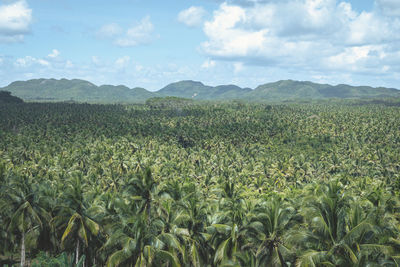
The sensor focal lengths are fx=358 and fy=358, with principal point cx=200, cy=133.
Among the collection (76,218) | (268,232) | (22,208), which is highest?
(268,232)

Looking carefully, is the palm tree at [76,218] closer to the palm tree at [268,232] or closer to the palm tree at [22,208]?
the palm tree at [22,208]

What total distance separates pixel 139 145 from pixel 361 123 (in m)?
92.8

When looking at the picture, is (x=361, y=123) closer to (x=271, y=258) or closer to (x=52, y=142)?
(x=52, y=142)

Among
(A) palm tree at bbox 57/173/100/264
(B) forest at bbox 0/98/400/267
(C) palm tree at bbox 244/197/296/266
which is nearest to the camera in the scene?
(B) forest at bbox 0/98/400/267

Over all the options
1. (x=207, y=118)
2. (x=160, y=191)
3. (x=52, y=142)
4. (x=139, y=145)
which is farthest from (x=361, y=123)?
(x=160, y=191)

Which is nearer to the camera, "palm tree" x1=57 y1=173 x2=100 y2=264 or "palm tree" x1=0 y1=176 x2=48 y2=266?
"palm tree" x1=57 y1=173 x2=100 y2=264

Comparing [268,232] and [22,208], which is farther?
[22,208]

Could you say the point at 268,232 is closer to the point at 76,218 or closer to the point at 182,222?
the point at 182,222

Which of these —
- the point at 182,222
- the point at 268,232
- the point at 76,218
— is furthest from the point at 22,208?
the point at 268,232

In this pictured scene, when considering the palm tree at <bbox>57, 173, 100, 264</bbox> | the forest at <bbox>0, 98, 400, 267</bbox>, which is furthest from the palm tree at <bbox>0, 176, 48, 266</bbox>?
the palm tree at <bbox>57, 173, 100, 264</bbox>

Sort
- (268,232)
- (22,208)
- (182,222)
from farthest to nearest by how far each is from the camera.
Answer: (22,208)
(182,222)
(268,232)

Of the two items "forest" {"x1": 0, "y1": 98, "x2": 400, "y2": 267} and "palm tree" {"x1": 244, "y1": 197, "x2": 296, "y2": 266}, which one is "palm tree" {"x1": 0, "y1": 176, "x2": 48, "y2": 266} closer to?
"forest" {"x1": 0, "y1": 98, "x2": 400, "y2": 267}

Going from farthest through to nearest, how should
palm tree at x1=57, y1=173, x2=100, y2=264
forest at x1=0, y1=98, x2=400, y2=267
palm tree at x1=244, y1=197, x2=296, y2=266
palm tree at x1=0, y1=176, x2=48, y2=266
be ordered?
palm tree at x1=0, y1=176, x2=48, y2=266
palm tree at x1=57, y1=173, x2=100, y2=264
palm tree at x1=244, y1=197, x2=296, y2=266
forest at x1=0, y1=98, x2=400, y2=267

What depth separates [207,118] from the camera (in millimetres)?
172125
